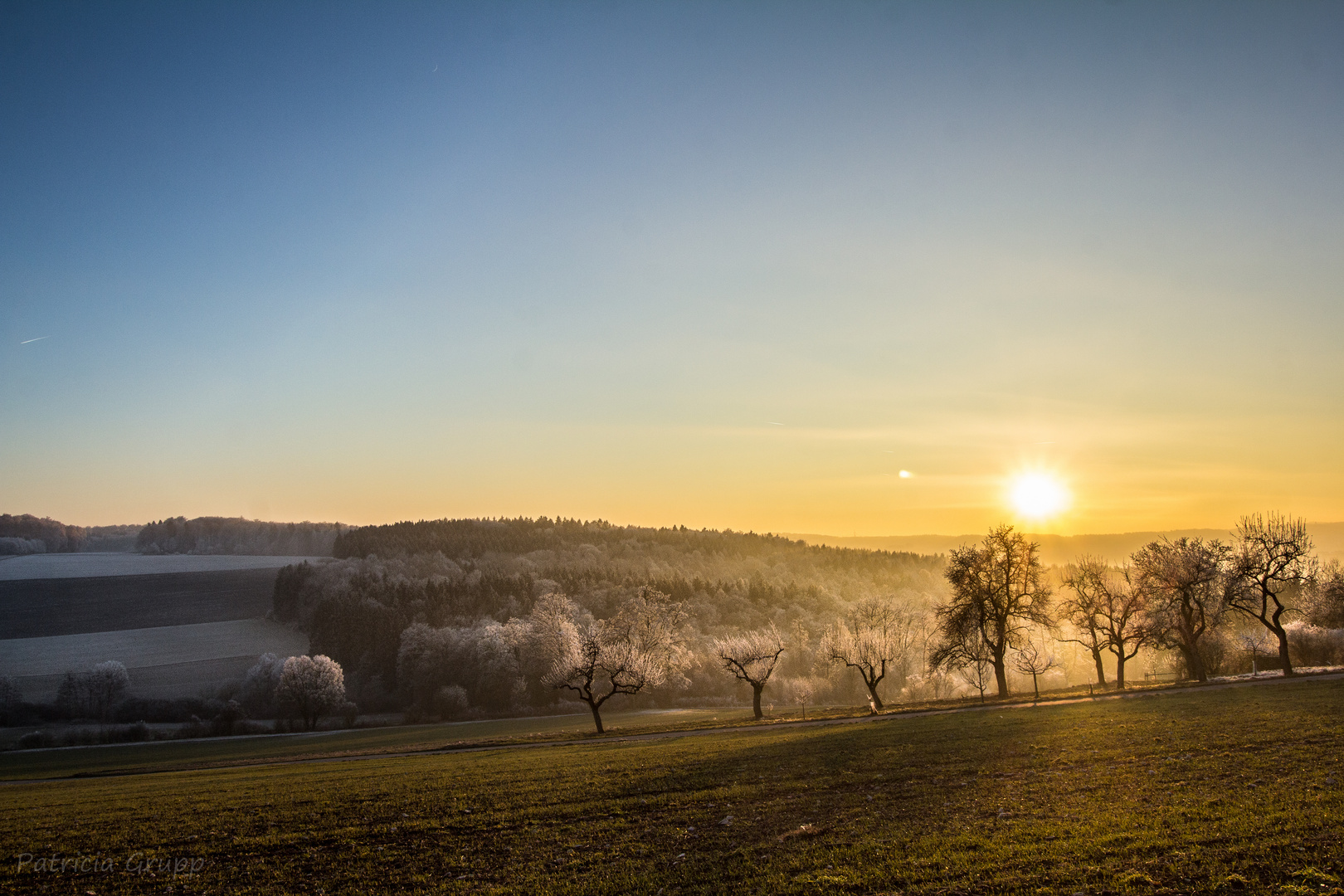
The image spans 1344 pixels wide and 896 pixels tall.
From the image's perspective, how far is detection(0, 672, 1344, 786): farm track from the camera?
47.6m

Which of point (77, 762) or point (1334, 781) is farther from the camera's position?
point (77, 762)

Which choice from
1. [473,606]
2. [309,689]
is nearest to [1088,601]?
[309,689]

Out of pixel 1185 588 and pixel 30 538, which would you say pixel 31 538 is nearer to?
pixel 30 538

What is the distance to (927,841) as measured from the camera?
581 inches

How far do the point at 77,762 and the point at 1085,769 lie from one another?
270 ft

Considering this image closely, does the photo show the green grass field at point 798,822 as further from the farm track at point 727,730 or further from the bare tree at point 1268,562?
the bare tree at point 1268,562

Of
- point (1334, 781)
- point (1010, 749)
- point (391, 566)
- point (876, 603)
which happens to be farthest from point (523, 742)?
point (391, 566)

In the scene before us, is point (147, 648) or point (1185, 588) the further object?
point (147, 648)

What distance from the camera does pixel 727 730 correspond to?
50438mm

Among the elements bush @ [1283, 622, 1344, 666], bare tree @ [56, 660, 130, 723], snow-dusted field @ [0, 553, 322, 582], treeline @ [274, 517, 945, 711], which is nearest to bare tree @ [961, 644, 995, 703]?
treeline @ [274, 517, 945, 711]

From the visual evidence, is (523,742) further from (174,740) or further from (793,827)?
(174,740)

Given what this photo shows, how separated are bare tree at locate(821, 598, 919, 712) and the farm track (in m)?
16.5

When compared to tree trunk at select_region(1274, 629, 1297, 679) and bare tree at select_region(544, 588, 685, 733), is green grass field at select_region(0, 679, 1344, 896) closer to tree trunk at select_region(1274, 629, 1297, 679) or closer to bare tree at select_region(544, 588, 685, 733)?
tree trunk at select_region(1274, 629, 1297, 679)

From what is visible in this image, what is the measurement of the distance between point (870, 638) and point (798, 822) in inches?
2593
